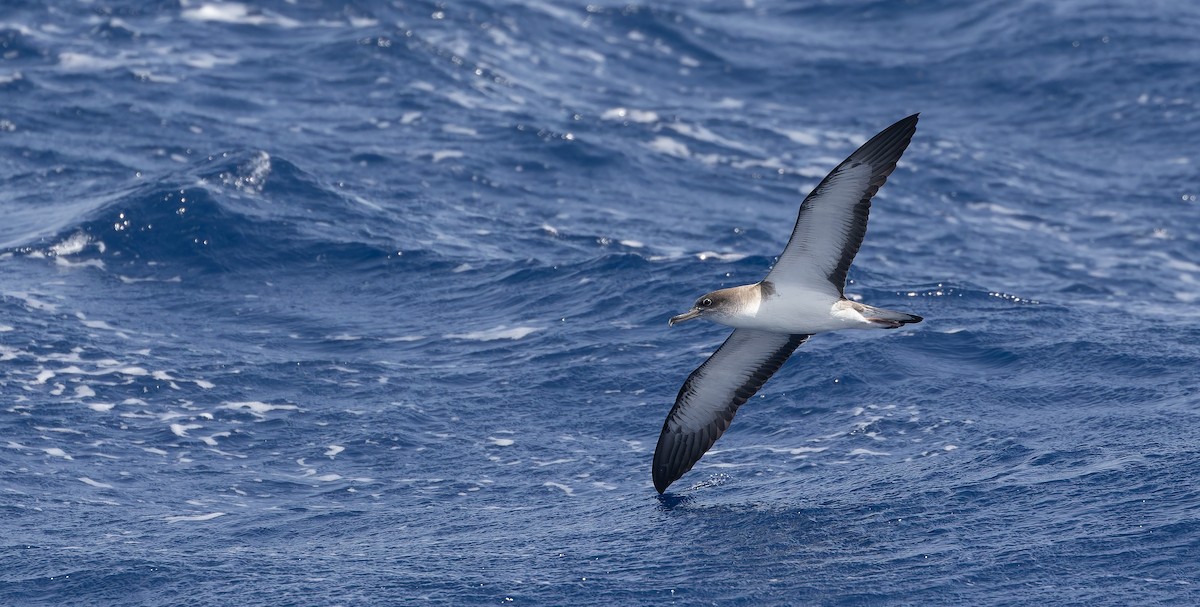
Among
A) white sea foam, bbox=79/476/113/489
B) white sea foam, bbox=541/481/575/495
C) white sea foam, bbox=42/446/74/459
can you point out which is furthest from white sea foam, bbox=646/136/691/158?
white sea foam, bbox=79/476/113/489

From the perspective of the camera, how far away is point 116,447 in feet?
62.6

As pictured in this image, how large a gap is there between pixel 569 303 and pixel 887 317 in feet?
29.5

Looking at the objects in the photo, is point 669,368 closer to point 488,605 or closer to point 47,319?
→ point 488,605

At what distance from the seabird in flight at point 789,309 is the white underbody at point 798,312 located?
0.04 ft

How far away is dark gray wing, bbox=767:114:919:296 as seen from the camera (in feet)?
49.8

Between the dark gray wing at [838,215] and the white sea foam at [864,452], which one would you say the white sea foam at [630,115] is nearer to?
the white sea foam at [864,452]

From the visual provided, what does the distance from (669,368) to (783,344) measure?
4.28 meters

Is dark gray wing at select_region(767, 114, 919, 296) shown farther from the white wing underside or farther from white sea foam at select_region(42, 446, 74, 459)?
white sea foam at select_region(42, 446, 74, 459)

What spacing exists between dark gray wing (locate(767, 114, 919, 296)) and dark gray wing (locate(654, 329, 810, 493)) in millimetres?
1202

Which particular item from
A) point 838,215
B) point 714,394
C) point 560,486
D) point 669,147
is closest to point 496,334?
A: point 560,486

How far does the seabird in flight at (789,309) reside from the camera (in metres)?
15.2

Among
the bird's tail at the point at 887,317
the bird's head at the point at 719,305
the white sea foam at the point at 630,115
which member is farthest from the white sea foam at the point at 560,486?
the white sea foam at the point at 630,115

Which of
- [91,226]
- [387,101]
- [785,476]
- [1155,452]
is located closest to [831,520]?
[785,476]

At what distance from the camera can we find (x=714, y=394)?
17641 mm
